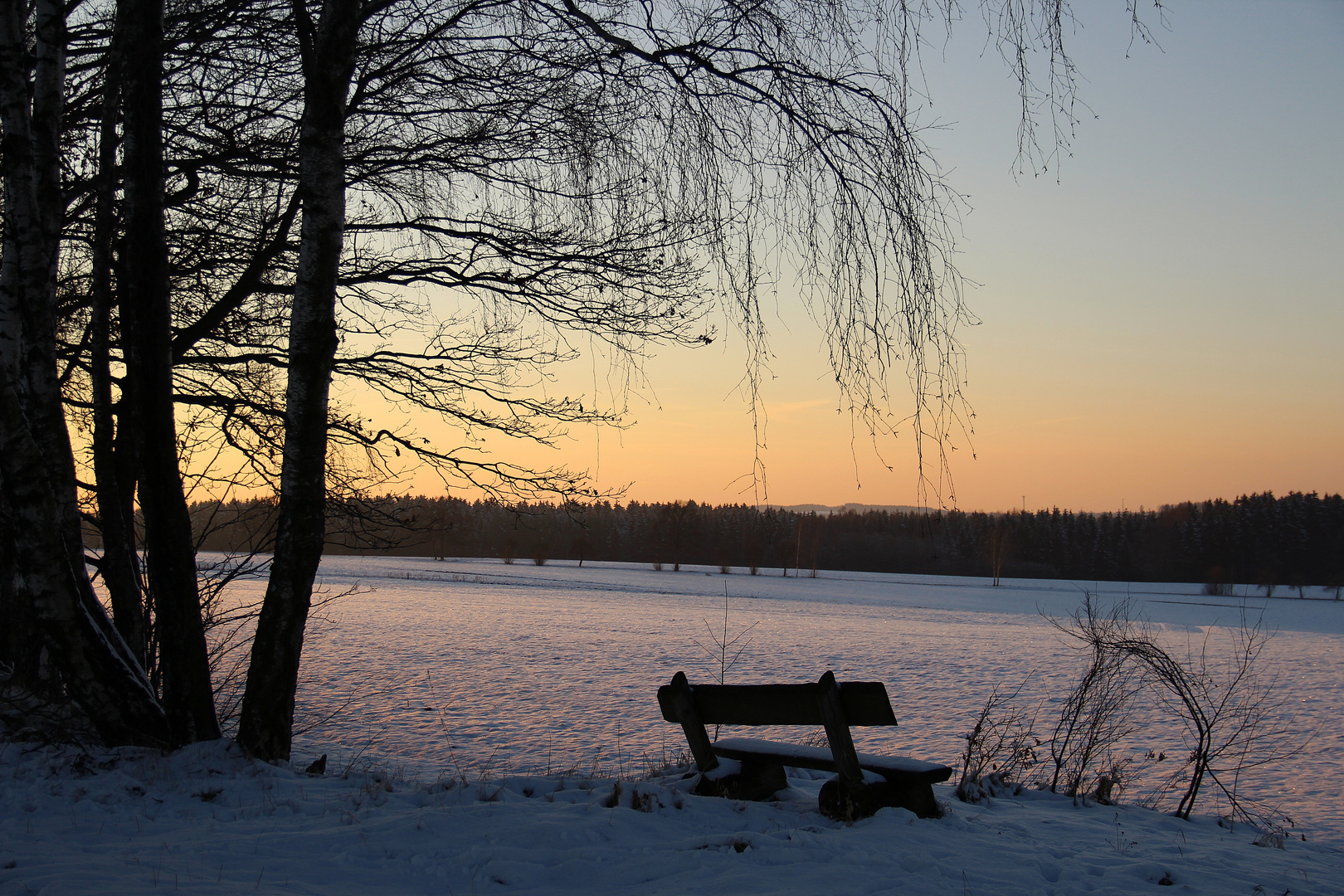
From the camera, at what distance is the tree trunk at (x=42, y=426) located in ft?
15.2

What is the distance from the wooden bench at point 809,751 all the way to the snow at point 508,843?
0.40 feet

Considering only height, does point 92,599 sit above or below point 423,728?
above

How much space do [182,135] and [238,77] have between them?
2.73 feet

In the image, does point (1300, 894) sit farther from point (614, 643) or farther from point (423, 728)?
point (614, 643)

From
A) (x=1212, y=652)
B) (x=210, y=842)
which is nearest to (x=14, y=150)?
(x=210, y=842)

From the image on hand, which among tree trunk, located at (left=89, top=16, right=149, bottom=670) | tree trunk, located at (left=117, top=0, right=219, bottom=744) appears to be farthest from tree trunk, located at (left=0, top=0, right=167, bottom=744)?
tree trunk, located at (left=89, top=16, right=149, bottom=670)

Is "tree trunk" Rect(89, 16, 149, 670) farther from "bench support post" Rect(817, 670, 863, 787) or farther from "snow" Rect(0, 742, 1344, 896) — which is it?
"bench support post" Rect(817, 670, 863, 787)

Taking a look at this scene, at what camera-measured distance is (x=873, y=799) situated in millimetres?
4730

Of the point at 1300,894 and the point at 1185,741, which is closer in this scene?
the point at 1300,894

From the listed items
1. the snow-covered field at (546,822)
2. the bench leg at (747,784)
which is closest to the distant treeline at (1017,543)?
the snow-covered field at (546,822)

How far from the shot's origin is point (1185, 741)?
10727 millimetres

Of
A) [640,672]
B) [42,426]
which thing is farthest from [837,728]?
[640,672]

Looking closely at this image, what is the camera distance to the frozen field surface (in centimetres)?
925

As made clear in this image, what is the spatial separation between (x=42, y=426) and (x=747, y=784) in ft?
16.1
